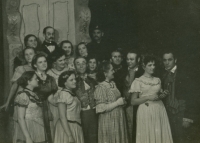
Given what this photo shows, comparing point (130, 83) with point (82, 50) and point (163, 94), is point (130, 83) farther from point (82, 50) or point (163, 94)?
point (82, 50)

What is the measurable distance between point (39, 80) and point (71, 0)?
1.45 meters

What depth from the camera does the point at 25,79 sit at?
6.26 meters

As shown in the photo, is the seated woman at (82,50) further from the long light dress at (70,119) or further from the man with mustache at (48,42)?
the long light dress at (70,119)

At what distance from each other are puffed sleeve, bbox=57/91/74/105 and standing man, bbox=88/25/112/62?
79cm

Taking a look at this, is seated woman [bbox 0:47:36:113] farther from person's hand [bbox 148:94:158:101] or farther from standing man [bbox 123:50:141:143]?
person's hand [bbox 148:94:158:101]

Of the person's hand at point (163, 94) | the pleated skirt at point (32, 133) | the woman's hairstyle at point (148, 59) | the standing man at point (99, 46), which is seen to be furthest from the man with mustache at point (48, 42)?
the person's hand at point (163, 94)

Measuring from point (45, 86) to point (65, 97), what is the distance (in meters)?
0.38

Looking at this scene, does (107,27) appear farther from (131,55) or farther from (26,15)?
(26,15)

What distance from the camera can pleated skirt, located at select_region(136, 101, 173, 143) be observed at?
630 cm

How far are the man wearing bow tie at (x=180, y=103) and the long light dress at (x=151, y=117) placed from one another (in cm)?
11

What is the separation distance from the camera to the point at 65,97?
245 inches

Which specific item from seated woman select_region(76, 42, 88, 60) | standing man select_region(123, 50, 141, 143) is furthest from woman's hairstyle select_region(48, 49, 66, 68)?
standing man select_region(123, 50, 141, 143)

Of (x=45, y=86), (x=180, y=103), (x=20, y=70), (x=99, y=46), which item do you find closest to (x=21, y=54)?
(x=20, y=70)

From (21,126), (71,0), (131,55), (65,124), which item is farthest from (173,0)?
(21,126)
